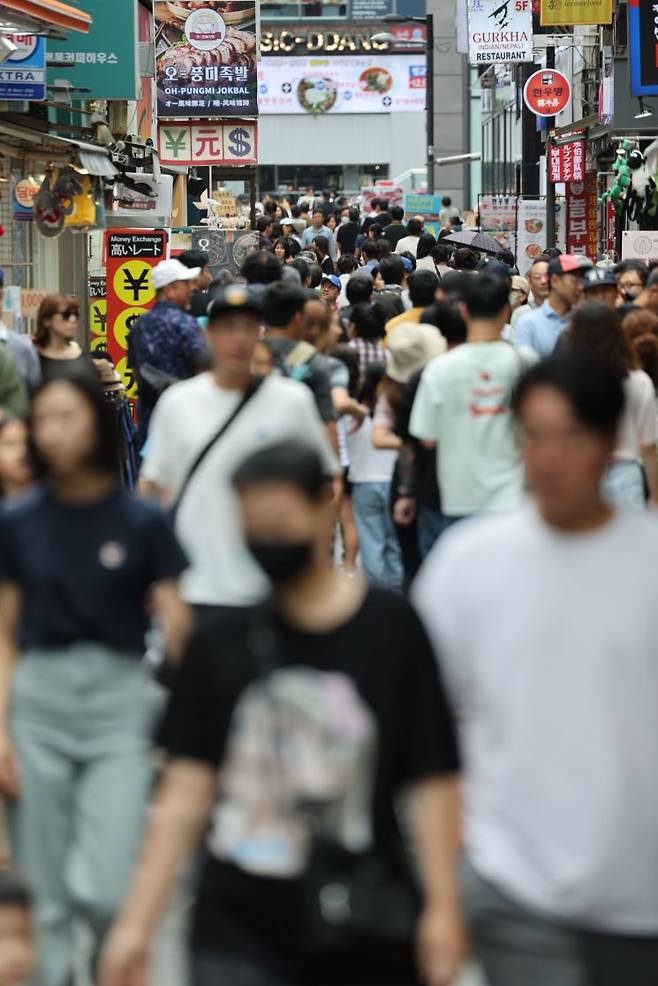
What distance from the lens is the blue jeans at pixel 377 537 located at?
404 inches

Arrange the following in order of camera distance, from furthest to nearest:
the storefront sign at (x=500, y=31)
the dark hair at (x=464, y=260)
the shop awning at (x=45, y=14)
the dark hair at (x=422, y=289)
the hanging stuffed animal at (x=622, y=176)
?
1. the storefront sign at (x=500, y=31)
2. the hanging stuffed animal at (x=622, y=176)
3. the dark hair at (x=464, y=260)
4. the shop awning at (x=45, y=14)
5. the dark hair at (x=422, y=289)

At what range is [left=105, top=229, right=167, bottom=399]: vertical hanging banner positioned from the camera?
16406 mm

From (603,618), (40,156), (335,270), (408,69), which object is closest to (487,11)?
(335,270)

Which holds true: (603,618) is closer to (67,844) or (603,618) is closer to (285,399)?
(67,844)

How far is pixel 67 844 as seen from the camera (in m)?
4.66

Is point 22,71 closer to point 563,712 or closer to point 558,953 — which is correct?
point 563,712

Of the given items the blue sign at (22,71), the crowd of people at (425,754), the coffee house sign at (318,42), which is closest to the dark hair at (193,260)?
the blue sign at (22,71)

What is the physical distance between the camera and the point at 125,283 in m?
16.5

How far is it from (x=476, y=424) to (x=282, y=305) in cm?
118

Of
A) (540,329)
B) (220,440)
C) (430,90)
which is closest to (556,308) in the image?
(540,329)

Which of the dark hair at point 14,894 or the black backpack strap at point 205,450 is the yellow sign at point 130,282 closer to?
the black backpack strap at point 205,450

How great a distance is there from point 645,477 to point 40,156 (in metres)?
9.90

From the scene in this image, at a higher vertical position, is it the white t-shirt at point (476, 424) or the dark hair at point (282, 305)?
the dark hair at point (282, 305)

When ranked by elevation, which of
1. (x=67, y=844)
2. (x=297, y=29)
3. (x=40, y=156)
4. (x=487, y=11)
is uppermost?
(x=297, y=29)
